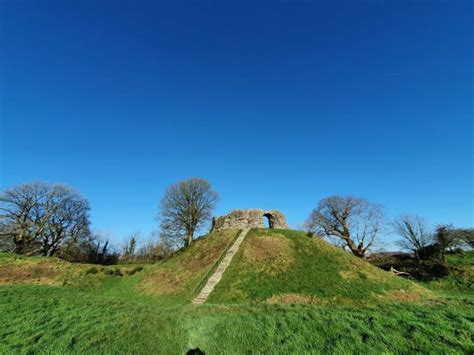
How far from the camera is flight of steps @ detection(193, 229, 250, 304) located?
19781mm

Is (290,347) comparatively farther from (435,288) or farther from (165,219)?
(165,219)

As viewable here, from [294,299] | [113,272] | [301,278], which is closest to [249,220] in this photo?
[301,278]

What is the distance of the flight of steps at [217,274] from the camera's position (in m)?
19.8

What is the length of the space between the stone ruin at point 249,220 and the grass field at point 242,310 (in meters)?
5.44

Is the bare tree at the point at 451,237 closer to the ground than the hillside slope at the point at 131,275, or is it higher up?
higher up

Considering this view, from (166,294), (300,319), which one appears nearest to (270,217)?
(166,294)

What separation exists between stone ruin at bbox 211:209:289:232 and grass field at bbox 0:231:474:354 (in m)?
5.44

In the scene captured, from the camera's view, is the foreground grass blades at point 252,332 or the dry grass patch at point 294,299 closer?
the foreground grass blades at point 252,332

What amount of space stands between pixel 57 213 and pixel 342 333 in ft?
172

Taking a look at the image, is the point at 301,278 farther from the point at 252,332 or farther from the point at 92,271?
the point at 92,271

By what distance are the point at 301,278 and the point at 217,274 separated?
28.0ft

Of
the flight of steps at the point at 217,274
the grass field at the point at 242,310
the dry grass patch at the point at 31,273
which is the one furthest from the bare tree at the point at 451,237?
the dry grass patch at the point at 31,273

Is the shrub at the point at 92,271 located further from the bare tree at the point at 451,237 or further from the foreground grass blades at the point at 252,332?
the bare tree at the point at 451,237

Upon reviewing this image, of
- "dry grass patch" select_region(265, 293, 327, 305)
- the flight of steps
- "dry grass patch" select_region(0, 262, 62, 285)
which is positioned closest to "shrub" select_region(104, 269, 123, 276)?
"dry grass patch" select_region(0, 262, 62, 285)
